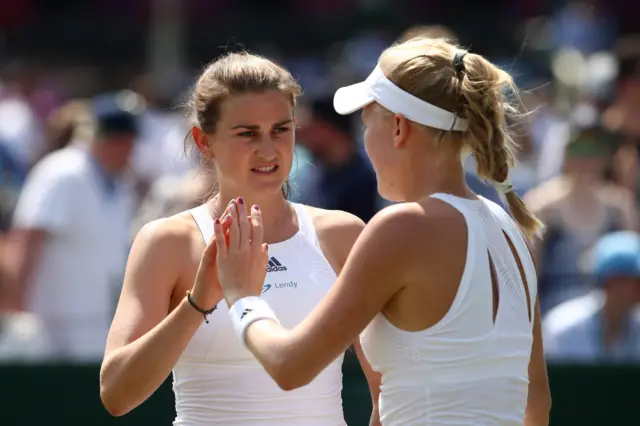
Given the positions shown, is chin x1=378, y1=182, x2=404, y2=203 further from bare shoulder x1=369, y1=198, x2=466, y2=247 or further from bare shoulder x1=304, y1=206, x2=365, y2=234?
bare shoulder x1=304, y1=206, x2=365, y2=234

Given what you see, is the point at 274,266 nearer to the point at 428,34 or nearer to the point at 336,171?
the point at 428,34

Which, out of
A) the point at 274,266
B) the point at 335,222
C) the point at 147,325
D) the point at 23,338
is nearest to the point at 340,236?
the point at 335,222

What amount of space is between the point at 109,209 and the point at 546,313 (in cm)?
263

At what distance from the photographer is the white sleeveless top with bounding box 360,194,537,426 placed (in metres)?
2.73

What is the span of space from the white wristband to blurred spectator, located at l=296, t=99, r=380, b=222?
12.7 feet

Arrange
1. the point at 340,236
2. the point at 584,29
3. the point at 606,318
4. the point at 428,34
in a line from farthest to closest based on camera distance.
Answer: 1. the point at 584,29
2. the point at 606,318
3. the point at 428,34
4. the point at 340,236

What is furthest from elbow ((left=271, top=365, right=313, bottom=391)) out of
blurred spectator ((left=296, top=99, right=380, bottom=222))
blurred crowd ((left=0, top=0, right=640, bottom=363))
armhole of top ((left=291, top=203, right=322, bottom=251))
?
blurred spectator ((left=296, top=99, right=380, bottom=222))

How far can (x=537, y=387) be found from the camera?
10.1 feet

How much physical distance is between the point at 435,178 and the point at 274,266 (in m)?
0.65

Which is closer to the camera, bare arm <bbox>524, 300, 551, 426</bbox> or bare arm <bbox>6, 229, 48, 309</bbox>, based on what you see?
bare arm <bbox>524, 300, 551, 426</bbox>

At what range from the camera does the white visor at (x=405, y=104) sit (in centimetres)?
283

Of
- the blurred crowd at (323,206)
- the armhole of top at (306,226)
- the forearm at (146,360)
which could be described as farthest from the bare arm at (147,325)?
the blurred crowd at (323,206)

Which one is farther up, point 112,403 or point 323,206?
point 112,403

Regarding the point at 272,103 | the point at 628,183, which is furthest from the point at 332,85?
the point at 272,103
